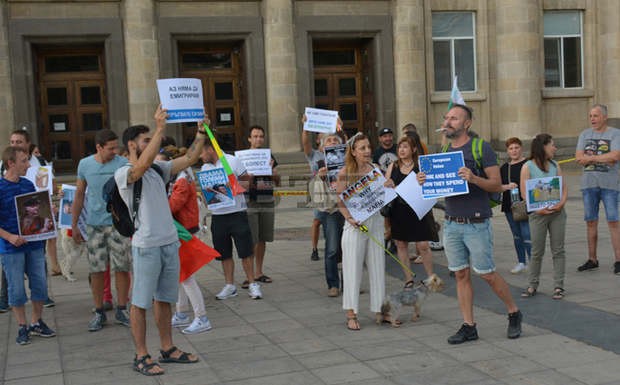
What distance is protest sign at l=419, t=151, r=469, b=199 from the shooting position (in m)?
6.06

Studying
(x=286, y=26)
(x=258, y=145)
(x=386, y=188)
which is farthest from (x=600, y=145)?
(x=286, y=26)

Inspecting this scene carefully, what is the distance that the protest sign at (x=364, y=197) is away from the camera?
23.3ft

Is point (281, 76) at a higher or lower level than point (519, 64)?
lower

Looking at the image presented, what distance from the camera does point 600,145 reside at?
8.94m

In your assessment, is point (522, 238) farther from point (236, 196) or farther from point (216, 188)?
point (216, 188)

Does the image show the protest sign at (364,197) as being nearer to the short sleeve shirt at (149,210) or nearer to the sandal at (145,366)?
the short sleeve shirt at (149,210)

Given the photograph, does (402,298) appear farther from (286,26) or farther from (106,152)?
(286,26)

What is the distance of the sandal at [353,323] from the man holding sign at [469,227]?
1.00 m

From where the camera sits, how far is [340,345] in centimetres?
642

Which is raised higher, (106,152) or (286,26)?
(286,26)

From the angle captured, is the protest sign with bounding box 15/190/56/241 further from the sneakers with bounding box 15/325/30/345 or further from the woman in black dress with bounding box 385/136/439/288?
the woman in black dress with bounding box 385/136/439/288

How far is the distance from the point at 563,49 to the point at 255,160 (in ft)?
52.1

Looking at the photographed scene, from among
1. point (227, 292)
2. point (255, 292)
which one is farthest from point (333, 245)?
point (227, 292)

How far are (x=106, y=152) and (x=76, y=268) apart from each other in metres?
4.27
